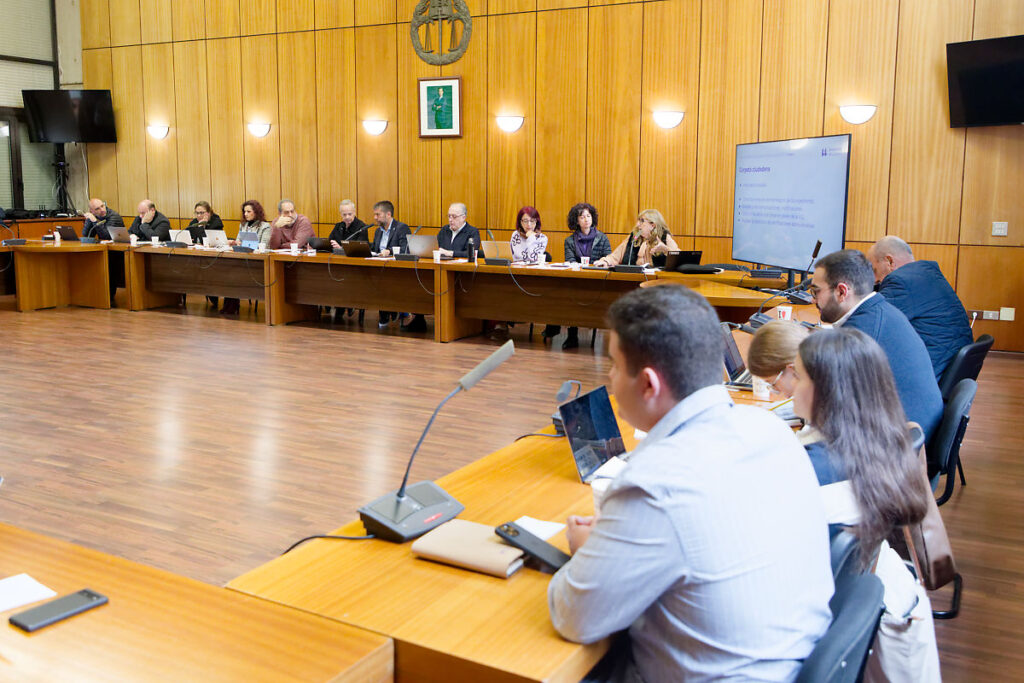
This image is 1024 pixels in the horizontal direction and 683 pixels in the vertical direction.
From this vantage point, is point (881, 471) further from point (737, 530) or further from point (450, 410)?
point (450, 410)

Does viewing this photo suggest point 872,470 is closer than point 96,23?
Yes

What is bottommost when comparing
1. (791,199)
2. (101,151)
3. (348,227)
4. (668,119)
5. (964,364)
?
(964,364)

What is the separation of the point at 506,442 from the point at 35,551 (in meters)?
3.12

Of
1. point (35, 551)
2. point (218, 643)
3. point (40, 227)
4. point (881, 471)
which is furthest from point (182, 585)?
point (40, 227)

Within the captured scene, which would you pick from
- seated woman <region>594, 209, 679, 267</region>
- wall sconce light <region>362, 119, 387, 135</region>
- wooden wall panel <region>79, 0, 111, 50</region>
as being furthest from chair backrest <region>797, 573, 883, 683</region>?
wooden wall panel <region>79, 0, 111, 50</region>

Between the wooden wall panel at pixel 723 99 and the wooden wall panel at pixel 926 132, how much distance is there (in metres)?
1.25

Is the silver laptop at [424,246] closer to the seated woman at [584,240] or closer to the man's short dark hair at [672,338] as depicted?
the seated woman at [584,240]

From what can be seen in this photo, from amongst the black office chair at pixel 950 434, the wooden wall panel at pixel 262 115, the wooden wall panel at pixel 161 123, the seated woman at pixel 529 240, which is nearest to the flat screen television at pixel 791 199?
the seated woman at pixel 529 240

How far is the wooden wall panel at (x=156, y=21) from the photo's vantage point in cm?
1145

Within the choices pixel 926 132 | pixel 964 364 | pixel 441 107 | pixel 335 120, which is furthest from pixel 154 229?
pixel 964 364

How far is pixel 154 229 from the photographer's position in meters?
10.4

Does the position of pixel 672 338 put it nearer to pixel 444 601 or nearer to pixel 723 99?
pixel 444 601

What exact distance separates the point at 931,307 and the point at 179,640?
415cm

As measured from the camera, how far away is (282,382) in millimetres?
6230
